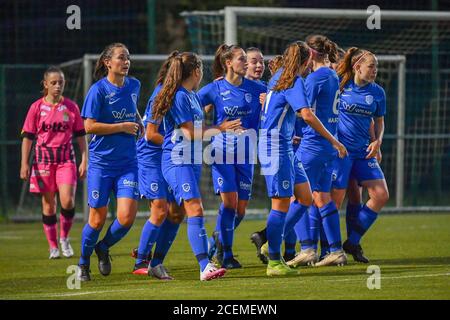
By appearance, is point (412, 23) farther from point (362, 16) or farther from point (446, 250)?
point (446, 250)

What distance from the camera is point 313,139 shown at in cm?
1130

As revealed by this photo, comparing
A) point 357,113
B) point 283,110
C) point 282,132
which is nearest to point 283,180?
point 282,132

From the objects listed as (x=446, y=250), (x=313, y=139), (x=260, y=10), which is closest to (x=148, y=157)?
(x=313, y=139)

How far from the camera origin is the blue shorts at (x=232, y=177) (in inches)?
448

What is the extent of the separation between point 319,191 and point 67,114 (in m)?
3.57

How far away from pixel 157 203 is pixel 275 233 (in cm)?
113

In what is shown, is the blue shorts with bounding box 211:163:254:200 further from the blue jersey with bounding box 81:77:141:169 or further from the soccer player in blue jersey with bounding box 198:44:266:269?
the blue jersey with bounding box 81:77:141:169

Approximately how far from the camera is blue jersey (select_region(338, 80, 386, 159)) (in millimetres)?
11930

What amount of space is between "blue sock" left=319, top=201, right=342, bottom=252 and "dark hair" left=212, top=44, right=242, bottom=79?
5.72 ft

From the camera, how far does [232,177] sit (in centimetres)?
1142

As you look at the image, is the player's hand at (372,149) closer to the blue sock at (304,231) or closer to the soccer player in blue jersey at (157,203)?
the blue sock at (304,231)

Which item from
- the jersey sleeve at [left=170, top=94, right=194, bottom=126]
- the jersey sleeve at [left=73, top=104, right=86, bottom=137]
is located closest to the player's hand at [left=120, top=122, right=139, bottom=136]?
the jersey sleeve at [left=170, top=94, right=194, bottom=126]

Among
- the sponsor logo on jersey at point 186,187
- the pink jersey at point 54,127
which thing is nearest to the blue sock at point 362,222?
the sponsor logo on jersey at point 186,187

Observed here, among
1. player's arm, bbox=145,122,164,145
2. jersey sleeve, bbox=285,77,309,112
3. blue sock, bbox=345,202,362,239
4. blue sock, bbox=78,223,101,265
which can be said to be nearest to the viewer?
player's arm, bbox=145,122,164,145
